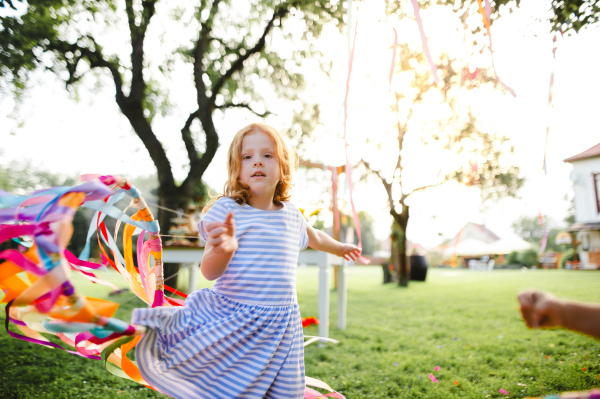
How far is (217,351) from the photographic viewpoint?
4.01 feet

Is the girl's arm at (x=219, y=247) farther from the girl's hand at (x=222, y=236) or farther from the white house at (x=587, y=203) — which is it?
the white house at (x=587, y=203)

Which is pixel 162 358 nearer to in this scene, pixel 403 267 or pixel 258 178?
pixel 258 178

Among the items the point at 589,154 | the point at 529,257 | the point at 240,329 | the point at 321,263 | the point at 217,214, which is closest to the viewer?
the point at 240,329

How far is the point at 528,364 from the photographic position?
255cm

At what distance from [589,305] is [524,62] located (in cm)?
380

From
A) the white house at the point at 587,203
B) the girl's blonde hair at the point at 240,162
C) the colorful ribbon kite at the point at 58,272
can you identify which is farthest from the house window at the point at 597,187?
the colorful ribbon kite at the point at 58,272

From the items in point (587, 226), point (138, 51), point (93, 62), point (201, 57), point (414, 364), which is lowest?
point (414, 364)

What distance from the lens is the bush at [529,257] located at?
2088 cm

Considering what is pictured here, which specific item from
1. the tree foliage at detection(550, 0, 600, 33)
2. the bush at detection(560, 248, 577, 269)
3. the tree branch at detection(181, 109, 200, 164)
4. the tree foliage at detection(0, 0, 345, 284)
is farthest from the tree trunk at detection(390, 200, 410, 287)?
the bush at detection(560, 248, 577, 269)

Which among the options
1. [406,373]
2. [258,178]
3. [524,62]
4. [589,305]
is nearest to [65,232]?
[258,178]

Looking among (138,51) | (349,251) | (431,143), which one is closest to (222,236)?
(349,251)

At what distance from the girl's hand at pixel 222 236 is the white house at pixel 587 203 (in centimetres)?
810

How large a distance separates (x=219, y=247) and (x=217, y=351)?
0.32 meters

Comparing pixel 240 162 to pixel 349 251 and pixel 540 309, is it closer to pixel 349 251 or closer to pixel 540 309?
pixel 349 251
